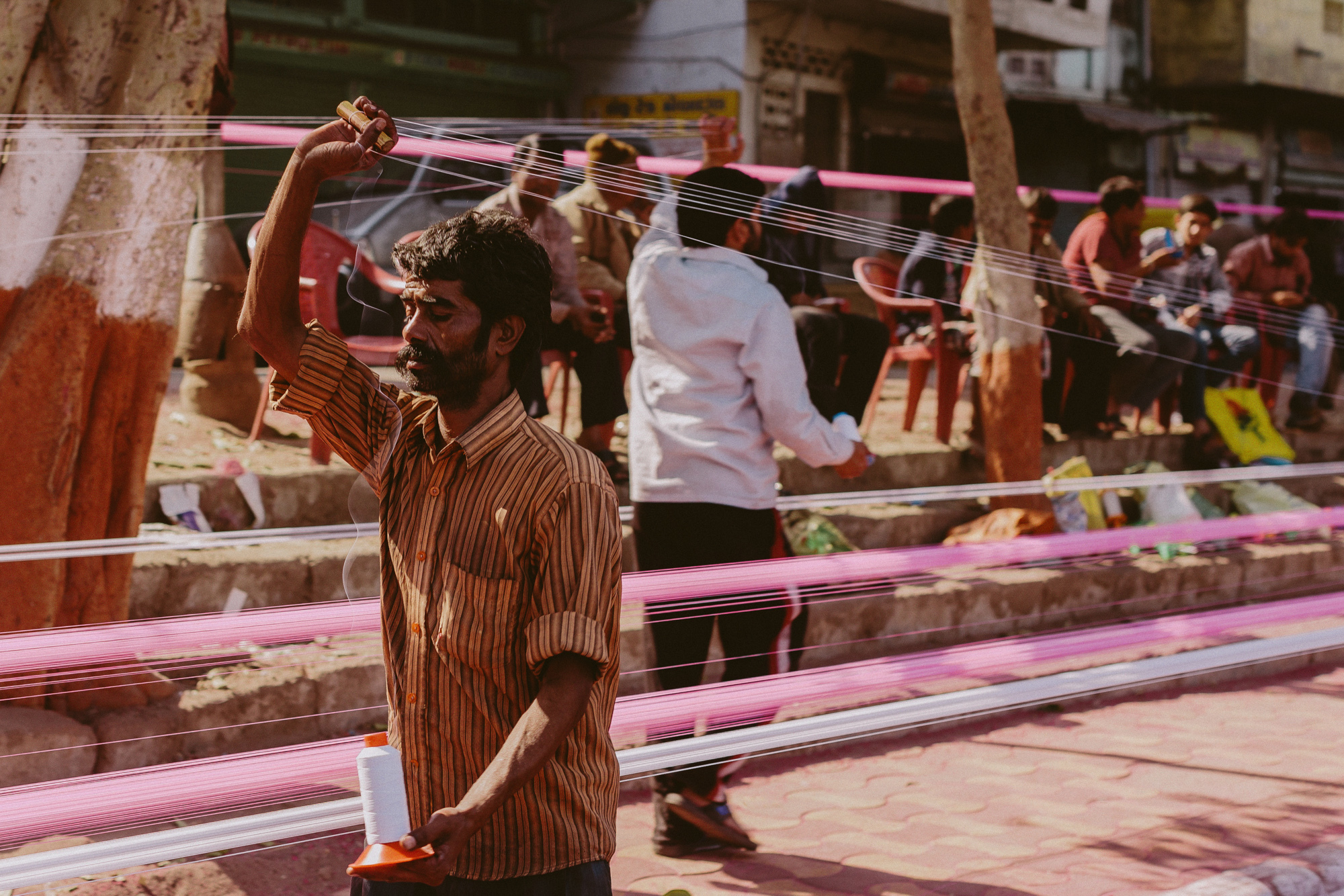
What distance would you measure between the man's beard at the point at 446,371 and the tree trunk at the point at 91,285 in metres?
2.36

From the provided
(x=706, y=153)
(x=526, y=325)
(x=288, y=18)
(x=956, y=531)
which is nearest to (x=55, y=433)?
(x=526, y=325)

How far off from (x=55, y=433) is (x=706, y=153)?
12.0 ft

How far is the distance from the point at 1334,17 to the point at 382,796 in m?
27.9

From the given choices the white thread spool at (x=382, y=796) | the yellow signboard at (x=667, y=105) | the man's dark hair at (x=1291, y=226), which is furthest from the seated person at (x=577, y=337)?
the yellow signboard at (x=667, y=105)

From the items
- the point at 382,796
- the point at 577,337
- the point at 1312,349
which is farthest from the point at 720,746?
the point at 1312,349

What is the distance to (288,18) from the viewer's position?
1298 cm

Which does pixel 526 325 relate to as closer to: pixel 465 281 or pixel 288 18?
pixel 465 281

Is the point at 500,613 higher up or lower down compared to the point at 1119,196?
lower down

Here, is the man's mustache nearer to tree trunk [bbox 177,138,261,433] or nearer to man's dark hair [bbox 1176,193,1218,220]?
tree trunk [bbox 177,138,261,433]

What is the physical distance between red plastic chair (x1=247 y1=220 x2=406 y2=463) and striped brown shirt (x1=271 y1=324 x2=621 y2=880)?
3.85 m

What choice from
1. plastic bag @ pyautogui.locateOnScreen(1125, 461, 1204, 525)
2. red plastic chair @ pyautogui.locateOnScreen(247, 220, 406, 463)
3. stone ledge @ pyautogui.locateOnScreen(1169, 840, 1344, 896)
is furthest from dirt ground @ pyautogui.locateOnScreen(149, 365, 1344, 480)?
stone ledge @ pyautogui.locateOnScreen(1169, 840, 1344, 896)

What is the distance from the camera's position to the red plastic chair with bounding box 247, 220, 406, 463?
6.02 meters

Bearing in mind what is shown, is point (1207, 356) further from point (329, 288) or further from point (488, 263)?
point (488, 263)

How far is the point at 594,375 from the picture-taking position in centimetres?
632
